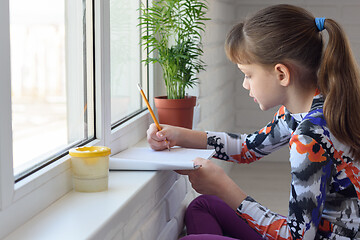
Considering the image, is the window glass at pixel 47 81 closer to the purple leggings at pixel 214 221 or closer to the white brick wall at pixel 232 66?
the purple leggings at pixel 214 221

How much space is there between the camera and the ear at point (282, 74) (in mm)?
1233

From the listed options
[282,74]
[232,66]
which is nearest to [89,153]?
[282,74]

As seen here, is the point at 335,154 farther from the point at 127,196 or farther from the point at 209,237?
the point at 127,196

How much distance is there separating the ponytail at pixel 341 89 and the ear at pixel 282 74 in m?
0.07

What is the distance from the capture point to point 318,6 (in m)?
A: 3.14

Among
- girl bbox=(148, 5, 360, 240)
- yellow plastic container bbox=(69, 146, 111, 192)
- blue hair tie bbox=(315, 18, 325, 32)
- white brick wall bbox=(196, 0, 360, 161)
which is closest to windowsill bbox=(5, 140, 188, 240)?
yellow plastic container bbox=(69, 146, 111, 192)

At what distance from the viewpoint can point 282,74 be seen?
1.25m

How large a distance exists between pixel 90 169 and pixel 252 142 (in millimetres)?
632

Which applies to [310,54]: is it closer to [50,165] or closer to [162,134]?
[162,134]

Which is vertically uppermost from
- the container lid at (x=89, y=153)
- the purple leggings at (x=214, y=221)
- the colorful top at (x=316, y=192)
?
the container lid at (x=89, y=153)

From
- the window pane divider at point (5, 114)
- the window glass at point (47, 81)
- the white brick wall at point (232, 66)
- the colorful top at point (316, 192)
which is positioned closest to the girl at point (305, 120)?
the colorful top at point (316, 192)

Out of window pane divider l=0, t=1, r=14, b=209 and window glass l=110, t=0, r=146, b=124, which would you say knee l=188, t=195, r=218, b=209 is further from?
window pane divider l=0, t=1, r=14, b=209

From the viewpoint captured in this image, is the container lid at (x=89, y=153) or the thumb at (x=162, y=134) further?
the thumb at (x=162, y=134)

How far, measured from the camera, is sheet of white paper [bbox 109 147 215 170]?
4.00 ft
